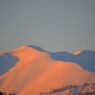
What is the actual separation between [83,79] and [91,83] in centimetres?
1366

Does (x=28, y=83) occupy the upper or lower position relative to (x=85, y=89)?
lower

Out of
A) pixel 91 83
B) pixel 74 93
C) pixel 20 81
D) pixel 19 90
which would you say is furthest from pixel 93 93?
pixel 20 81

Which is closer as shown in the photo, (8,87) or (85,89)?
(85,89)

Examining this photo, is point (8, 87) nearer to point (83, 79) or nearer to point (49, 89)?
point (49, 89)

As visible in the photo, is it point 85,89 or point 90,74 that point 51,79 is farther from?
point 85,89

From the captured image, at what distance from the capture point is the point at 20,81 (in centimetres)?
19400

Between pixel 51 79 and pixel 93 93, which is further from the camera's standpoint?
pixel 51 79

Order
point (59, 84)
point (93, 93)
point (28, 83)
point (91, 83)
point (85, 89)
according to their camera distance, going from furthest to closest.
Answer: point (28, 83)
point (59, 84)
point (91, 83)
point (85, 89)
point (93, 93)

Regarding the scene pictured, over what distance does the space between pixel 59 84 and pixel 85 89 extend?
2904 cm

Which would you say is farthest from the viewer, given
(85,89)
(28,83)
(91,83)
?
(28,83)

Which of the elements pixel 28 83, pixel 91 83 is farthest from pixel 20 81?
pixel 91 83

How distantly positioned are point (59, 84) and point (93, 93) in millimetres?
39309

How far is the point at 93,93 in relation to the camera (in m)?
139

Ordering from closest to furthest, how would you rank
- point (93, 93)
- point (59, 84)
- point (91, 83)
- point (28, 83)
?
1. point (93, 93)
2. point (91, 83)
3. point (59, 84)
4. point (28, 83)
